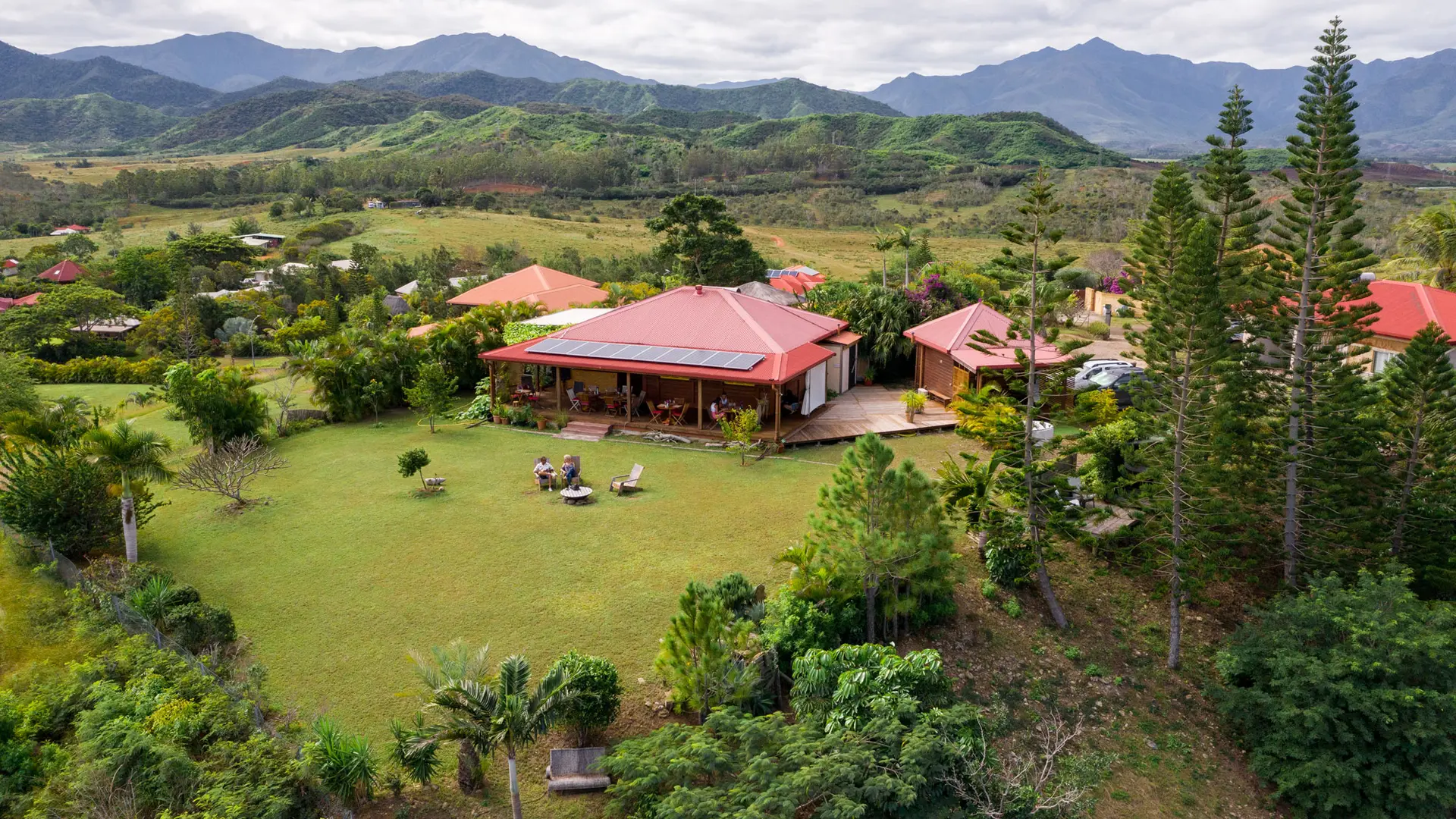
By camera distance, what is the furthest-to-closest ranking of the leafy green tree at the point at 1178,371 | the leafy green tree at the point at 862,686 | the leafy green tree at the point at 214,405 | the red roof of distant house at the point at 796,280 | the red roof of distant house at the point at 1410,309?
the red roof of distant house at the point at 796,280
the red roof of distant house at the point at 1410,309
the leafy green tree at the point at 214,405
the leafy green tree at the point at 1178,371
the leafy green tree at the point at 862,686

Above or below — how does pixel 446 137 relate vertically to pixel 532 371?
above

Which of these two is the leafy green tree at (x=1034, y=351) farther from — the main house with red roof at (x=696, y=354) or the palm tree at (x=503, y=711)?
the palm tree at (x=503, y=711)

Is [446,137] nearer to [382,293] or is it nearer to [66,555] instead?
[382,293]

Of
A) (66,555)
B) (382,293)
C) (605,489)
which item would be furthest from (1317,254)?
(382,293)

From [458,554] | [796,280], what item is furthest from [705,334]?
[796,280]

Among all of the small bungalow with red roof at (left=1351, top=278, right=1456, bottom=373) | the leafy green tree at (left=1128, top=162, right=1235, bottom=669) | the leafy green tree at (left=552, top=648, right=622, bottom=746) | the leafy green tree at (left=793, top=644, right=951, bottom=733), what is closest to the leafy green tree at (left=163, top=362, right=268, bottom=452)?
the leafy green tree at (left=552, top=648, right=622, bottom=746)

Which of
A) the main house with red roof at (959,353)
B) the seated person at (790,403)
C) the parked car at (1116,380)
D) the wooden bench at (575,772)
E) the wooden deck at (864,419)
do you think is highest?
the main house with red roof at (959,353)

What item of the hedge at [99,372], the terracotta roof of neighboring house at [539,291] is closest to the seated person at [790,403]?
the terracotta roof of neighboring house at [539,291]
